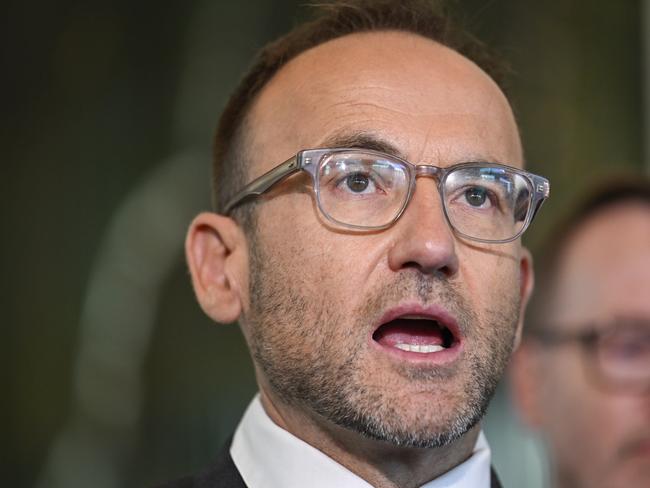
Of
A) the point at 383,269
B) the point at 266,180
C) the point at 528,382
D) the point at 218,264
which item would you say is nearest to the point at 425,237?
the point at 383,269

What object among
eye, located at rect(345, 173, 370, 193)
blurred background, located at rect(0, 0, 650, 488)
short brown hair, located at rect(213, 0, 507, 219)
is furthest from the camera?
blurred background, located at rect(0, 0, 650, 488)

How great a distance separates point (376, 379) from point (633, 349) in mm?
1241

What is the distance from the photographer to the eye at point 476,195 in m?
1.47

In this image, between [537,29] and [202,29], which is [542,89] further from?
[202,29]

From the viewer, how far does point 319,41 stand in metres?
1.67

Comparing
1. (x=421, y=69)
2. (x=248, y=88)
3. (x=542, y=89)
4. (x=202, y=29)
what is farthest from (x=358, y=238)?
(x=542, y=89)

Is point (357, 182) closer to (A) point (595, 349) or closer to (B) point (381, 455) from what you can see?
(B) point (381, 455)

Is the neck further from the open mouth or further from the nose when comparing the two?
the nose

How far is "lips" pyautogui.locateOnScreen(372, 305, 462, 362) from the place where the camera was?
135 cm

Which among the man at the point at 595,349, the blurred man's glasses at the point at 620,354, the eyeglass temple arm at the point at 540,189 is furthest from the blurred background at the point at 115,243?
the eyeglass temple arm at the point at 540,189

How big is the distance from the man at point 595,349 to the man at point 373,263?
859 millimetres

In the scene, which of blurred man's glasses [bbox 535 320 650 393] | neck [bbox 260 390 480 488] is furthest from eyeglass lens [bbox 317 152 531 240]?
blurred man's glasses [bbox 535 320 650 393]

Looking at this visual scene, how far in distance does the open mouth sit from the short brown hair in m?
0.38

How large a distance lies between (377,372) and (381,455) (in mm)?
145
